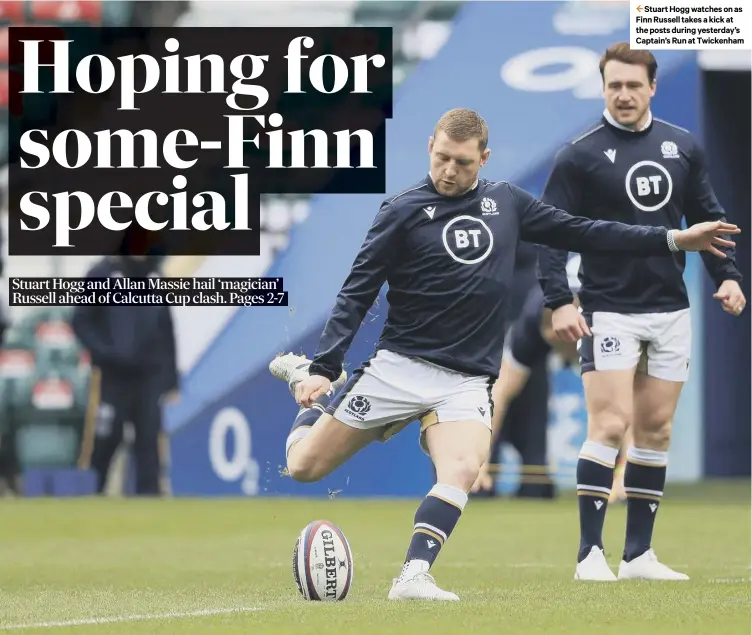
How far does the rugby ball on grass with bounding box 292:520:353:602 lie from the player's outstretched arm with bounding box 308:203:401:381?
1.95 ft

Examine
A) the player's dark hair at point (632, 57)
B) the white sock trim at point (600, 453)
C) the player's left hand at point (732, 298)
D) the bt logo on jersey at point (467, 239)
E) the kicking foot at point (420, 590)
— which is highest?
the player's dark hair at point (632, 57)

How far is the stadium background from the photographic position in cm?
1195

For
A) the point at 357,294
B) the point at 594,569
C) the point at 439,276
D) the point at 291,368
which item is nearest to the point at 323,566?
the point at 357,294

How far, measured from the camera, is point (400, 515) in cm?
1086

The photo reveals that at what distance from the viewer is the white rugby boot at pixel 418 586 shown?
18.1ft

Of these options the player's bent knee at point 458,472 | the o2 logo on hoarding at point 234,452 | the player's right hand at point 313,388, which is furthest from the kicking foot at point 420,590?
the o2 logo on hoarding at point 234,452

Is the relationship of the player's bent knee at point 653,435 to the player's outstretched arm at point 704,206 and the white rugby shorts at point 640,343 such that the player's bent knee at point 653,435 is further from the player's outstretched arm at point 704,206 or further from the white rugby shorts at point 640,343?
the player's outstretched arm at point 704,206

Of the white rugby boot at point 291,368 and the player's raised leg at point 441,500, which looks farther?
the white rugby boot at point 291,368

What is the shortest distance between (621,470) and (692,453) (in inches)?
43.5

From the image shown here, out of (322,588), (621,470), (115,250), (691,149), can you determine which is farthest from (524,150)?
(322,588)

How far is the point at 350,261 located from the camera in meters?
12.3

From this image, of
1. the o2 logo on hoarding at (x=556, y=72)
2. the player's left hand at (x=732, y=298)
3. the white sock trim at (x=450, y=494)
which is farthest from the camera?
the o2 logo on hoarding at (x=556, y=72)

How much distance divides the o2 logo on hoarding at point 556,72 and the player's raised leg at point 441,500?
708cm

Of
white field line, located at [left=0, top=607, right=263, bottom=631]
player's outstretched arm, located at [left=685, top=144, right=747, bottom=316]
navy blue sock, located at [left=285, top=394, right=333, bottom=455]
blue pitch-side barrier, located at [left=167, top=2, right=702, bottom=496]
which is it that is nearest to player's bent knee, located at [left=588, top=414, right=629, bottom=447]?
player's outstretched arm, located at [left=685, top=144, right=747, bottom=316]
